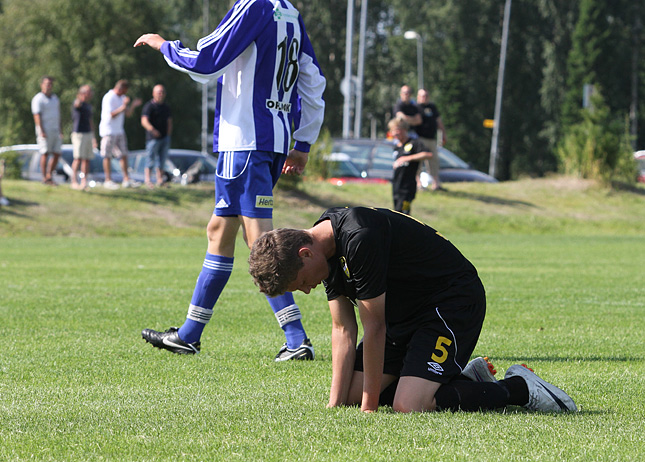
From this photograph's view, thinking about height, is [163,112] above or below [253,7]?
below

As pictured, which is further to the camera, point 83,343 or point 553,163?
point 553,163

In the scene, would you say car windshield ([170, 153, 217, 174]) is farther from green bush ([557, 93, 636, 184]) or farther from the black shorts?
the black shorts

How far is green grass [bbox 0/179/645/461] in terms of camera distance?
3.59 m

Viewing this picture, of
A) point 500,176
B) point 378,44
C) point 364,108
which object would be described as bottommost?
point 500,176

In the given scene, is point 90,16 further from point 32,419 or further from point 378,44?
point 32,419

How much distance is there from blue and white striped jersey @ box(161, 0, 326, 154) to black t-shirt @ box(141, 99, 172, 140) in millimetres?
14044

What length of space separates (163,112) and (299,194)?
3.99m

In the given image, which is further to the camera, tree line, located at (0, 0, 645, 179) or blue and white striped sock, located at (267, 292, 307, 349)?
tree line, located at (0, 0, 645, 179)

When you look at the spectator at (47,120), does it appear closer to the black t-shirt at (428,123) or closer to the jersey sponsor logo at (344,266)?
the black t-shirt at (428,123)

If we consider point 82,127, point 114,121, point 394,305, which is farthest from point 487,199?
point 394,305

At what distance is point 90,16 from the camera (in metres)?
50.3

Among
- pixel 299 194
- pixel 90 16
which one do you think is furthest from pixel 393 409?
pixel 90 16

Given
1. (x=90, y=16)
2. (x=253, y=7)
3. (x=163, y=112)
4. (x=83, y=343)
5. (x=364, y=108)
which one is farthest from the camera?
(x=364, y=108)

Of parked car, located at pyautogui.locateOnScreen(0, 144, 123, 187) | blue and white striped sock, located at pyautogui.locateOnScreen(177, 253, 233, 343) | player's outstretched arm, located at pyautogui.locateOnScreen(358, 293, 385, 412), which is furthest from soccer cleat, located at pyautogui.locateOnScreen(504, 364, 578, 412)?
parked car, located at pyautogui.locateOnScreen(0, 144, 123, 187)
